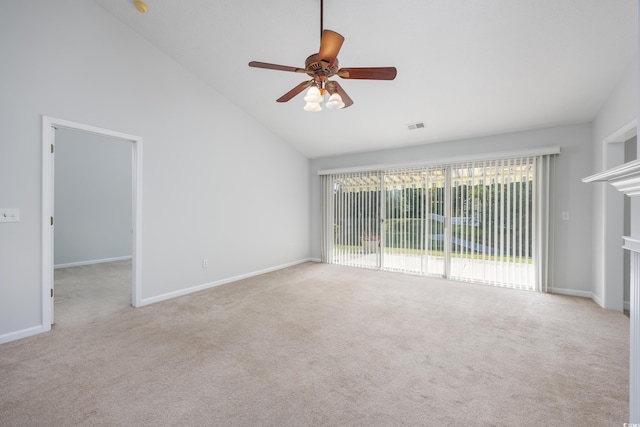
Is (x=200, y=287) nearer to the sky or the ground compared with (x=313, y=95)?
nearer to the ground

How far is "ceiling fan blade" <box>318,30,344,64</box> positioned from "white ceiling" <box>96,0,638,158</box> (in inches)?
40.4

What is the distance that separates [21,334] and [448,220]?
5.47 metres

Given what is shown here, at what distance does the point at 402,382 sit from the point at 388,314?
1.26 m

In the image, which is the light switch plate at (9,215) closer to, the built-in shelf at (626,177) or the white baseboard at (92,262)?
the white baseboard at (92,262)

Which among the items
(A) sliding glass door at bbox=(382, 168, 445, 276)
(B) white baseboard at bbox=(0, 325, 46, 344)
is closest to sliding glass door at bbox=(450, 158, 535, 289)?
(A) sliding glass door at bbox=(382, 168, 445, 276)

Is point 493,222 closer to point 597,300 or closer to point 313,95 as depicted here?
point 597,300

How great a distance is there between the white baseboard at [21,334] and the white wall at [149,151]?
0.04 feet

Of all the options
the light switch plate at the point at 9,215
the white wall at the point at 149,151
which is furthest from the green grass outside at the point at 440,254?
the light switch plate at the point at 9,215

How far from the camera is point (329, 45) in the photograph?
6.51 ft

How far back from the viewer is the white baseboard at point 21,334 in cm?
256

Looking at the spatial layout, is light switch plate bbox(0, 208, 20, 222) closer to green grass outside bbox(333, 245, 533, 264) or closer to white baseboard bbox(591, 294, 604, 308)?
green grass outside bbox(333, 245, 533, 264)

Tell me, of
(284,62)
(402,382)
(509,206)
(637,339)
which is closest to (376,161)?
(509,206)

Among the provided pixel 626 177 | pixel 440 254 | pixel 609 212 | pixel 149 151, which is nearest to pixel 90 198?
pixel 149 151

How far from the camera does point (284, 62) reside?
11.5 feet
